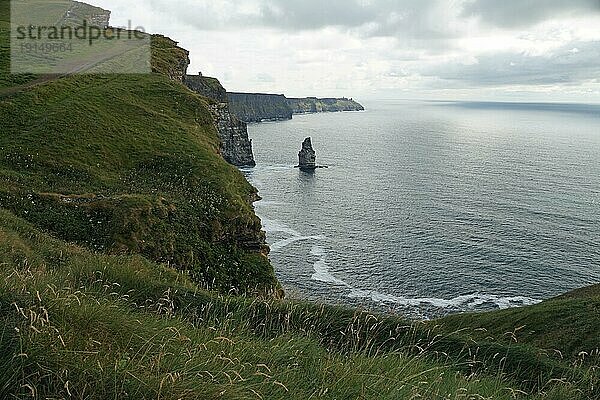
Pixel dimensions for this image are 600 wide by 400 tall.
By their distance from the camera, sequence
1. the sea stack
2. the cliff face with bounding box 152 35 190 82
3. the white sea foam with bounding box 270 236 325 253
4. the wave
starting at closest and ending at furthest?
the wave < the cliff face with bounding box 152 35 190 82 < the white sea foam with bounding box 270 236 325 253 < the sea stack

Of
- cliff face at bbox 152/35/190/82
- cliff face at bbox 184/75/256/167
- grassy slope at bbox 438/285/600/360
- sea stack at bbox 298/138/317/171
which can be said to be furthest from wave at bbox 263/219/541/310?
sea stack at bbox 298/138/317/171

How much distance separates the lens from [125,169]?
127ft

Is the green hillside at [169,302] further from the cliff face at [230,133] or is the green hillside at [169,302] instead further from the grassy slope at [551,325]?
the cliff face at [230,133]

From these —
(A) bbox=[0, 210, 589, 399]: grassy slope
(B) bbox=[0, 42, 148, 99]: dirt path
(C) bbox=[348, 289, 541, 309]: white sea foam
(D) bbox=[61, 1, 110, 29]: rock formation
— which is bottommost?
(C) bbox=[348, 289, 541, 309]: white sea foam

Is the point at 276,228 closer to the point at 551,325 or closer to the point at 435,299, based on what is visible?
the point at 435,299

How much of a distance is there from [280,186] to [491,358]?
10837cm

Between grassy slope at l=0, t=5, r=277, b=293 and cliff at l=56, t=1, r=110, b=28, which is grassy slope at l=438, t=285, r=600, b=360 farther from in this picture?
cliff at l=56, t=1, r=110, b=28

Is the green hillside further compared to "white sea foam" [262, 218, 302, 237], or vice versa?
"white sea foam" [262, 218, 302, 237]

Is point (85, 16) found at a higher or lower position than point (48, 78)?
higher

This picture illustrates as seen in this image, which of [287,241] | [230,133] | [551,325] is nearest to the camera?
[551,325]

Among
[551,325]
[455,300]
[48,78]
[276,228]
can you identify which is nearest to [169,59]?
[48,78]

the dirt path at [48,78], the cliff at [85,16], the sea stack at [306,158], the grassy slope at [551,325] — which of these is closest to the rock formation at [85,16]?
the cliff at [85,16]

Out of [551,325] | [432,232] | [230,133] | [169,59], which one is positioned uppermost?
[169,59]

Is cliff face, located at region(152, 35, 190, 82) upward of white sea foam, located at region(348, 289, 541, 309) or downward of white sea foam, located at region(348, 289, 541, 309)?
upward
